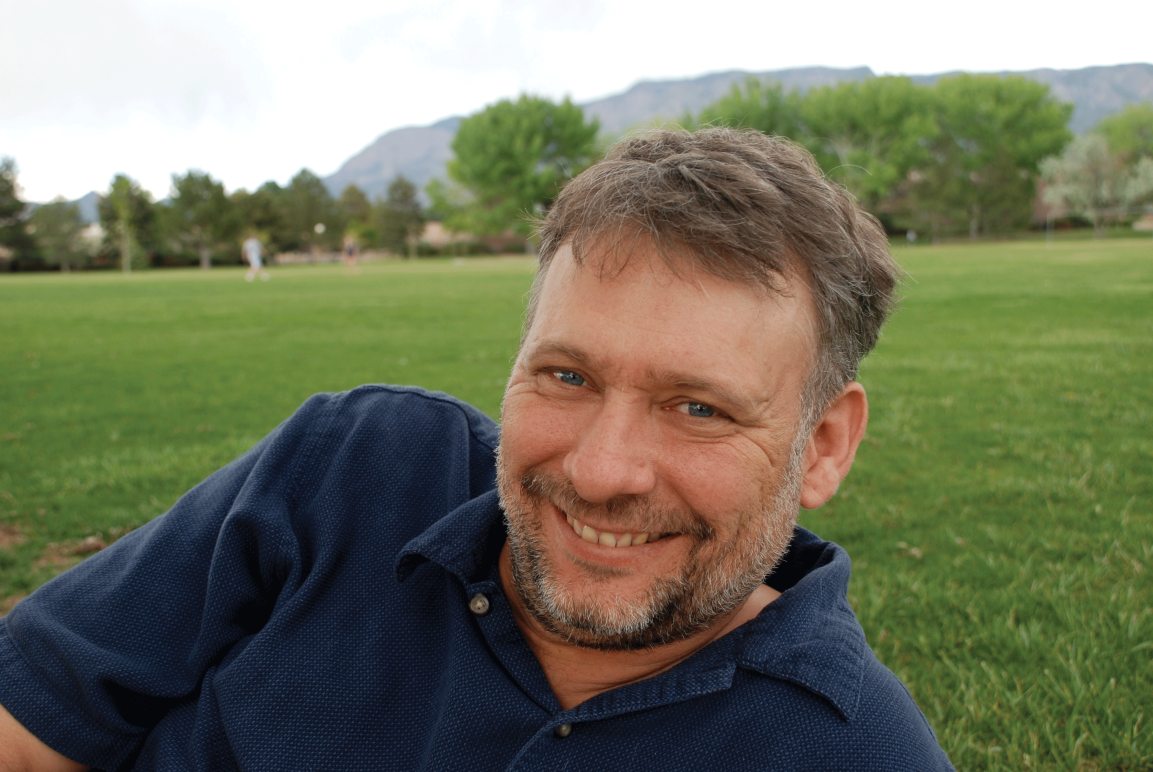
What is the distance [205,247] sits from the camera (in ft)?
276

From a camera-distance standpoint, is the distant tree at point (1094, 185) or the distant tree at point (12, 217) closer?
the distant tree at point (12, 217)

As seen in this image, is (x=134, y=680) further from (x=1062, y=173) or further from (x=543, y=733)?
(x=1062, y=173)

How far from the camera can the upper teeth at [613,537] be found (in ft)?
5.26

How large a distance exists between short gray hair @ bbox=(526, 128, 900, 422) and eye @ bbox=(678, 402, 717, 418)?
0.24 m

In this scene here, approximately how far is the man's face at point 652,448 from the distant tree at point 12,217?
8350 cm

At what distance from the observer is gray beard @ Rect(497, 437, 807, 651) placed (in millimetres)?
1590

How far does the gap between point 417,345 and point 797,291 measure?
39.5 ft

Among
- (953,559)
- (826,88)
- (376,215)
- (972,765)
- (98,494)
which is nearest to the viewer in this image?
(972,765)

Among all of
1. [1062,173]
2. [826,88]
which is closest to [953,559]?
[1062,173]

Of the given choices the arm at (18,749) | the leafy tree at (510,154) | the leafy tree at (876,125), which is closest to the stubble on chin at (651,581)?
the arm at (18,749)

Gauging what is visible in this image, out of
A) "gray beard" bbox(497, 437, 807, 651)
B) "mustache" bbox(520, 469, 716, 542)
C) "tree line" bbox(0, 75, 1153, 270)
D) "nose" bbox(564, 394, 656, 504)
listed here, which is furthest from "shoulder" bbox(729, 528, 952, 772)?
"tree line" bbox(0, 75, 1153, 270)

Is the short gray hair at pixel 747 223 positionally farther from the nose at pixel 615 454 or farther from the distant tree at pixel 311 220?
the distant tree at pixel 311 220

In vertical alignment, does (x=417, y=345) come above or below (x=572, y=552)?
below

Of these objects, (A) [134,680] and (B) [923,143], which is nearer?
(A) [134,680]
